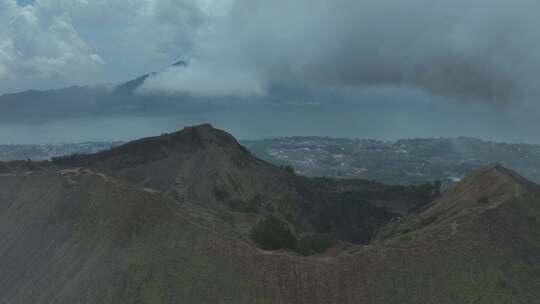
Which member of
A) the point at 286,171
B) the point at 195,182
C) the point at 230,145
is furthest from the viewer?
the point at 286,171

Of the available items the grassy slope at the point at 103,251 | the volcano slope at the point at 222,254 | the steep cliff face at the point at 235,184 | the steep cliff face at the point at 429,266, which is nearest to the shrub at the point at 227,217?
the volcano slope at the point at 222,254

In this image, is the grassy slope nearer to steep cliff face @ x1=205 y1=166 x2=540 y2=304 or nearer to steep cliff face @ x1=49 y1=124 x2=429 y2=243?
steep cliff face @ x1=205 y1=166 x2=540 y2=304

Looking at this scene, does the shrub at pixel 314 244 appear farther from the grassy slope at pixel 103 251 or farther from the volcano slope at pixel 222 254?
the grassy slope at pixel 103 251

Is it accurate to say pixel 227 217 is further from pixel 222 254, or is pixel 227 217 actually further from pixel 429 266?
pixel 429 266

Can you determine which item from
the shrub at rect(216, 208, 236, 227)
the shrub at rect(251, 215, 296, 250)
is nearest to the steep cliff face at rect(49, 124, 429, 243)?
the shrub at rect(216, 208, 236, 227)

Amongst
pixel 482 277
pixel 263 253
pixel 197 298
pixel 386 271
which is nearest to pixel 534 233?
pixel 482 277

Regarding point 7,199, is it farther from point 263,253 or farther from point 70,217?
point 263,253
